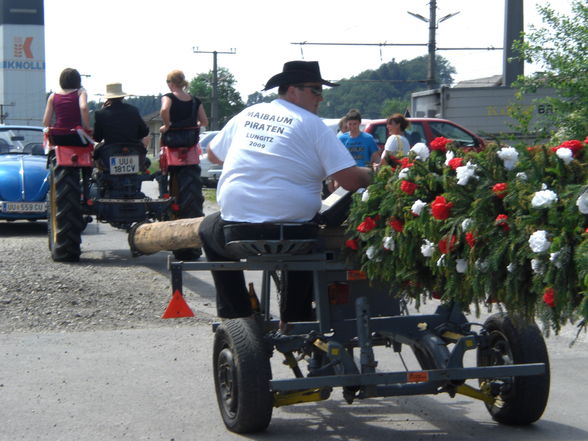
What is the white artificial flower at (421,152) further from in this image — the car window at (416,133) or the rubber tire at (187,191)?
the car window at (416,133)

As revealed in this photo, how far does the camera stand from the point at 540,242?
3902 millimetres

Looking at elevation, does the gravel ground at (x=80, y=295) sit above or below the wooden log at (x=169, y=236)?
below

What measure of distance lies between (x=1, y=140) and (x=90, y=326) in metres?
8.77

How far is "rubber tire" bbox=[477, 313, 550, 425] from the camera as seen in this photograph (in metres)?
5.27

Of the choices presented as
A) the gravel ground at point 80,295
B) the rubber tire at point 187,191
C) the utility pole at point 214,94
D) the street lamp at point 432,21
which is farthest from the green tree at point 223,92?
the gravel ground at point 80,295

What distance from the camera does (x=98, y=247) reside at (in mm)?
13344

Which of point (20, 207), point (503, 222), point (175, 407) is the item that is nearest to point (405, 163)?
point (503, 222)

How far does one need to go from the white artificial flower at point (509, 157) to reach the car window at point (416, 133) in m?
14.8

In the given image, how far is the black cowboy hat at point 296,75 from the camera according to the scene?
5.46m

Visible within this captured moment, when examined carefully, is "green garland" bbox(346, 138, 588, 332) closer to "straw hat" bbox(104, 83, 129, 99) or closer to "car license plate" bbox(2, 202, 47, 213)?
"straw hat" bbox(104, 83, 129, 99)

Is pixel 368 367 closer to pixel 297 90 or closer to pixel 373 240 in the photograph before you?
pixel 373 240

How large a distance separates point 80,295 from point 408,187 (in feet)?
16.9

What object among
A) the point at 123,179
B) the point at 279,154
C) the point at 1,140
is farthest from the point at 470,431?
the point at 1,140

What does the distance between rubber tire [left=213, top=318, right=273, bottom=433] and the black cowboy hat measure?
1273 mm
